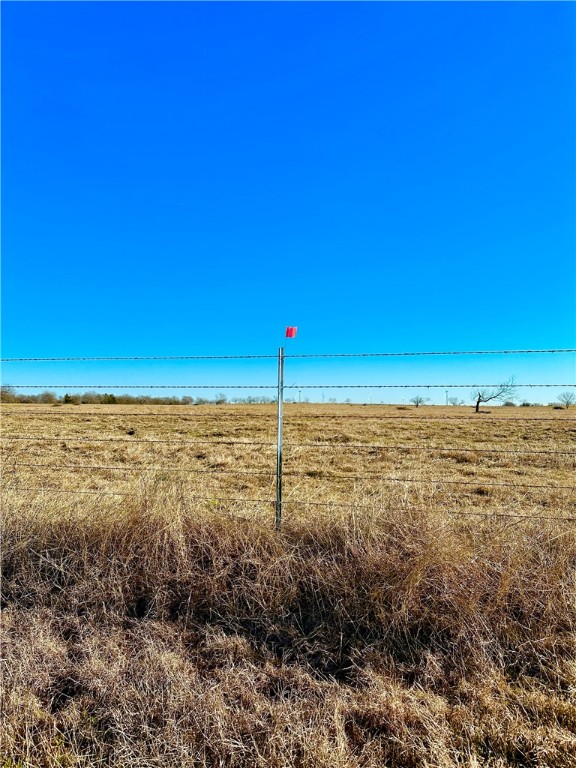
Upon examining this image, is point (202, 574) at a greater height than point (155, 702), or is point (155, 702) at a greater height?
point (202, 574)

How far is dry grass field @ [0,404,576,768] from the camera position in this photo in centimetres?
215

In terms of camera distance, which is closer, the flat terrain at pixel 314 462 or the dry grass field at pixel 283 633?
the dry grass field at pixel 283 633

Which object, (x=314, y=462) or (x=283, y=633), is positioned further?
(x=314, y=462)

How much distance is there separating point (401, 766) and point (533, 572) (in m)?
1.69

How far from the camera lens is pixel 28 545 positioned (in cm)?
371

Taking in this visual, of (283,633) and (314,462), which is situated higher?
(283,633)

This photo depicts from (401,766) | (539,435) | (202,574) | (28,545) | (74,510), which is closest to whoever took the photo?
(401,766)

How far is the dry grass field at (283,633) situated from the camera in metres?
2.15

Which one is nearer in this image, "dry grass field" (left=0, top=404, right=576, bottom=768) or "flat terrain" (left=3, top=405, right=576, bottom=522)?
"dry grass field" (left=0, top=404, right=576, bottom=768)

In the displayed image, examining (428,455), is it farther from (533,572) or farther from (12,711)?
(12,711)

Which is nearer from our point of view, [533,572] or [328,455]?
[533,572]

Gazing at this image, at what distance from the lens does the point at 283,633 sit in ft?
9.70

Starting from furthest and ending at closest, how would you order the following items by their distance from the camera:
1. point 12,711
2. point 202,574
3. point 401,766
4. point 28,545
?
point 28,545
point 202,574
point 12,711
point 401,766

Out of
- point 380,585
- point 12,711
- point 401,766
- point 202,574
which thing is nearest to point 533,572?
point 380,585
